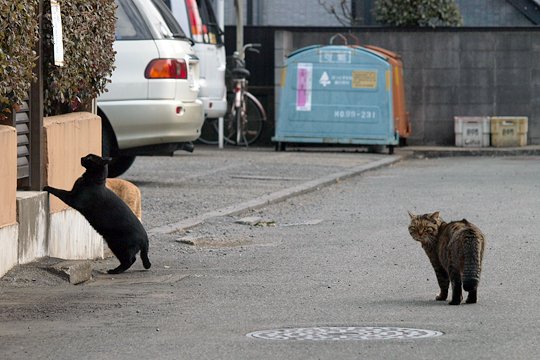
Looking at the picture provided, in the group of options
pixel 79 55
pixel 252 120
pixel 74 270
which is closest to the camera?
pixel 74 270

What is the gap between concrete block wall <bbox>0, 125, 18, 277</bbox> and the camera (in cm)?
916

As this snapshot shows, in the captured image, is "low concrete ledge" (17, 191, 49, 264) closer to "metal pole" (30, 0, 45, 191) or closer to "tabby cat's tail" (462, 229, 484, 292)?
"metal pole" (30, 0, 45, 191)

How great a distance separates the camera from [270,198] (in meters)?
15.5

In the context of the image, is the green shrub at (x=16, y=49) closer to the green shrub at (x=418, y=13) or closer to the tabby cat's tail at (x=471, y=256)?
the tabby cat's tail at (x=471, y=256)

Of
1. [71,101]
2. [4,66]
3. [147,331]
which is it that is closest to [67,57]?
[71,101]

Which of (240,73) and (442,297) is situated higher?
(240,73)

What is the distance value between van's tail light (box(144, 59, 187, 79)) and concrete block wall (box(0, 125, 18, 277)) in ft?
20.6

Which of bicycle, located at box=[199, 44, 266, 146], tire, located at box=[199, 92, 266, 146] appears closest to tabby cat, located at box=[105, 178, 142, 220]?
bicycle, located at box=[199, 44, 266, 146]

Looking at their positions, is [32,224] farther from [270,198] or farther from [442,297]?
[270,198]

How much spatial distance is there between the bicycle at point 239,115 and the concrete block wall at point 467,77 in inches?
34.3

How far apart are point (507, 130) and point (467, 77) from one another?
1.20 m

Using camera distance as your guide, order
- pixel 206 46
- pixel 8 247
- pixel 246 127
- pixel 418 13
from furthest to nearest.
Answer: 1. pixel 418 13
2. pixel 246 127
3. pixel 206 46
4. pixel 8 247

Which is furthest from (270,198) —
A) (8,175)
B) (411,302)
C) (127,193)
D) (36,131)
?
(411,302)

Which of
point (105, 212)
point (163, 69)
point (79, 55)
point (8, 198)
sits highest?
point (79, 55)
